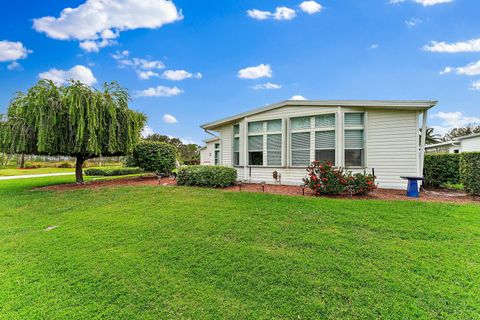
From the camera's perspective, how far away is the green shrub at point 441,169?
888 cm

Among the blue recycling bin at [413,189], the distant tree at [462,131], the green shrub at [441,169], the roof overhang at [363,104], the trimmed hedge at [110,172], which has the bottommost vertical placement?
the trimmed hedge at [110,172]

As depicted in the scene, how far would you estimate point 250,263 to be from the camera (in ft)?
10.7

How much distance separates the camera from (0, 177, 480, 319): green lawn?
2.44 metres

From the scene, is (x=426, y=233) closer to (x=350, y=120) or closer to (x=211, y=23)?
(x=350, y=120)

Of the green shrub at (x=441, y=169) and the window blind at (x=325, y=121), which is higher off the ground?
the window blind at (x=325, y=121)

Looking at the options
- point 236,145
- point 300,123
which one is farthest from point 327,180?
point 236,145

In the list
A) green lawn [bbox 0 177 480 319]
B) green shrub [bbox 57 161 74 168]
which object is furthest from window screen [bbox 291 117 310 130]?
green shrub [bbox 57 161 74 168]

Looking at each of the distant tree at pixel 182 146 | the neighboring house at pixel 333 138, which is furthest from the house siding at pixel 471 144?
the distant tree at pixel 182 146

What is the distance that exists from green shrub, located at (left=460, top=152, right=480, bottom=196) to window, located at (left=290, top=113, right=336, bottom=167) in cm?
390

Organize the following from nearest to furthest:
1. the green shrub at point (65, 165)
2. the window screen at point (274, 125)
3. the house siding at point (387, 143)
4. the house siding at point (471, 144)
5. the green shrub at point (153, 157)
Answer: the house siding at point (387, 143) → the window screen at point (274, 125) → the green shrub at point (153, 157) → the house siding at point (471, 144) → the green shrub at point (65, 165)

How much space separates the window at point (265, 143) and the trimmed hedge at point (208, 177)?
159 cm

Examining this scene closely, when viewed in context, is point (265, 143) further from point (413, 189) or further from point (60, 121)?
point (60, 121)

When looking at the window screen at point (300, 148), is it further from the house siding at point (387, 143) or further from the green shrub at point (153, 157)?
the green shrub at point (153, 157)

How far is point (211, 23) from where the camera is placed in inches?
495
